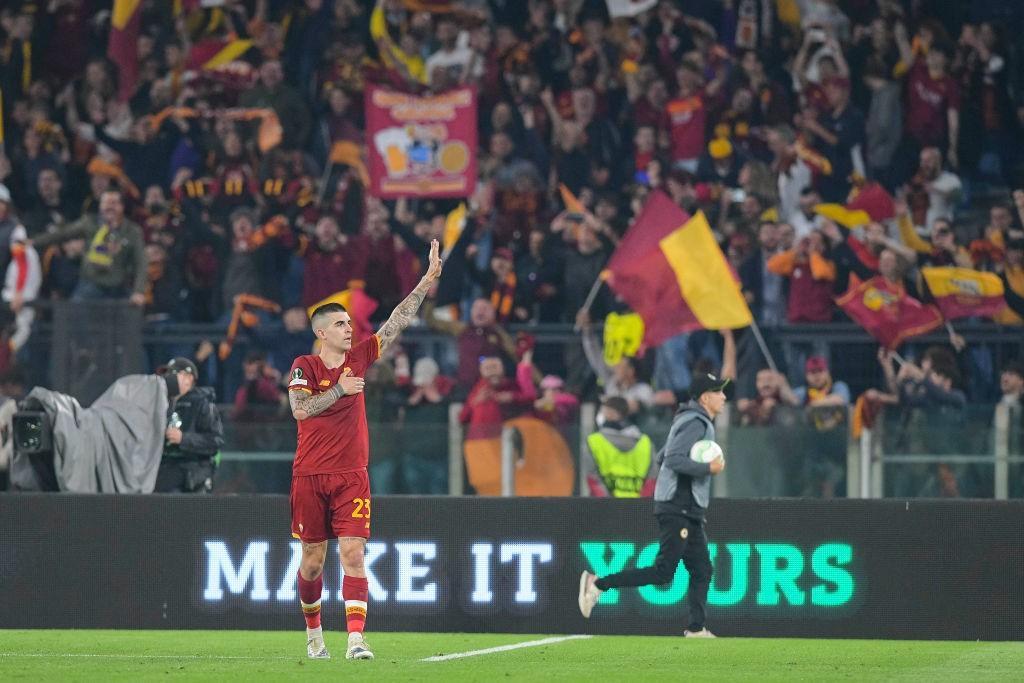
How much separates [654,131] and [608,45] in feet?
4.88

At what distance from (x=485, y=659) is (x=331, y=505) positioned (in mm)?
1189

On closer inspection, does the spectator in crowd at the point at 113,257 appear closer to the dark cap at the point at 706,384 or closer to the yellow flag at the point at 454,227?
the yellow flag at the point at 454,227

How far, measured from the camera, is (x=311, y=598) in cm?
1005

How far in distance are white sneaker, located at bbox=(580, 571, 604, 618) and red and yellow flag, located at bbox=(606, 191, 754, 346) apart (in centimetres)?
483

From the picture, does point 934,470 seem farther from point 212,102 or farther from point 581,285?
point 212,102

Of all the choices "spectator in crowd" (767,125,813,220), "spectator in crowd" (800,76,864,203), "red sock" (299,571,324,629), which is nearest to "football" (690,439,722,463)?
"red sock" (299,571,324,629)

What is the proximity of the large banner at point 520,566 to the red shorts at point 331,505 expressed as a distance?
3.36 m

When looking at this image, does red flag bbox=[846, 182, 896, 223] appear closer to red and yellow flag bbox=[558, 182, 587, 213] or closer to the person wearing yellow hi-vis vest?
red and yellow flag bbox=[558, 182, 587, 213]

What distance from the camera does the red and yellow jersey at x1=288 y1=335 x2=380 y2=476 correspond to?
32.1 ft

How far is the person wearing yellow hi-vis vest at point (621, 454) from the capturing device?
14516 mm

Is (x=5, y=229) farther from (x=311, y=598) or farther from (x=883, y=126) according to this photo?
(x=311, y=598)

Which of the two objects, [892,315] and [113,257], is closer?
[892,315]

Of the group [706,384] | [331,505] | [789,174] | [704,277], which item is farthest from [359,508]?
[789,174]

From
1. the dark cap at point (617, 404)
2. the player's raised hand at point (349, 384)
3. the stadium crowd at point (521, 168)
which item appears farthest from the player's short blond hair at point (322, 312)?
the stadium crowd at point (521, 168)
